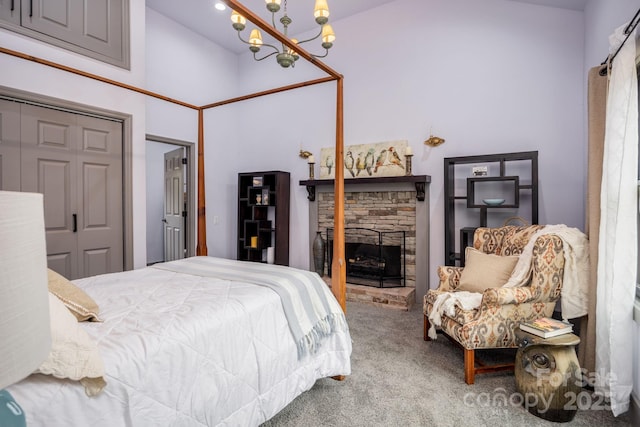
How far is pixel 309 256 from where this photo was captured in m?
4.93

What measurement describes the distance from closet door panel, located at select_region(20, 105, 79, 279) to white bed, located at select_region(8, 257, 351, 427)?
1.31 metres

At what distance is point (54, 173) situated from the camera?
2998 mm

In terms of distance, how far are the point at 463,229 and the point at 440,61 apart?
6.56ft

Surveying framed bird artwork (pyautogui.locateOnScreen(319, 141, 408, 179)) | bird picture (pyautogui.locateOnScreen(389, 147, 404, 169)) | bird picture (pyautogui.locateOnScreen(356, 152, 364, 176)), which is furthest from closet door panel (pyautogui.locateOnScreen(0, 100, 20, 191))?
bird picture (pyautogui.locateOnScreen(389, 147, 404, 169))

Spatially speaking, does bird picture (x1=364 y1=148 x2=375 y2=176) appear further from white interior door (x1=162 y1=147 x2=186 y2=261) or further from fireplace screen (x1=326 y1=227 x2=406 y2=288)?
white interior door (x1=162 y1=147 x2=186 y2=261)

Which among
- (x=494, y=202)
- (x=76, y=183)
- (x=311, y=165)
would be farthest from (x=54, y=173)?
(x=494, y=202)

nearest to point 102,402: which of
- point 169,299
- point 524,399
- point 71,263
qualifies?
point 169,299

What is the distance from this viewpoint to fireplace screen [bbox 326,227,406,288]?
426 cm

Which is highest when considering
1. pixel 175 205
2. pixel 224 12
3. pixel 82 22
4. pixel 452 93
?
pixel 224 12

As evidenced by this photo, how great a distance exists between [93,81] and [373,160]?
307 cm

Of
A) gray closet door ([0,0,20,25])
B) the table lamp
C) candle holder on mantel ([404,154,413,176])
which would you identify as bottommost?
the table lamp

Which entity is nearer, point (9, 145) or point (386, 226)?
point (9, 145)

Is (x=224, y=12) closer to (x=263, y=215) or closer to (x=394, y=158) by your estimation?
(x=263, y=215)

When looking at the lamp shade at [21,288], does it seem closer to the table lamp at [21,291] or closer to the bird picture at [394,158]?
the table lamp at [21,291]
